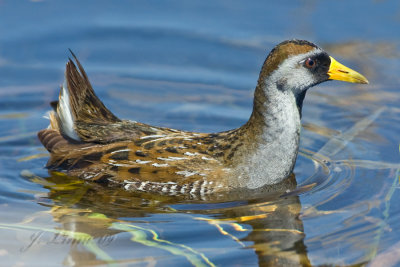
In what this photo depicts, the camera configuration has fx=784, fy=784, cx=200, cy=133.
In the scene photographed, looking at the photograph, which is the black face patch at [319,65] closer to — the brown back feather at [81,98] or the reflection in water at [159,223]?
the reflection in water at [159,223]

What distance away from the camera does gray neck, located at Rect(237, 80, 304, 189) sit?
8.10 metres

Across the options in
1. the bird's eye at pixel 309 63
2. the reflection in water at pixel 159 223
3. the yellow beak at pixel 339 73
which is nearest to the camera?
the reflection in water at pixel 159 223

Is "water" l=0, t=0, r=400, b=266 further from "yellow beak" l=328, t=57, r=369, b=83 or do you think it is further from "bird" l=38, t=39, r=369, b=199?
"yellow beak" l=328, t=57, r=369, b=83

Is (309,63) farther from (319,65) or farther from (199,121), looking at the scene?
(199,121)

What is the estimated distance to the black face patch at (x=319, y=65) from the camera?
8.19 meters

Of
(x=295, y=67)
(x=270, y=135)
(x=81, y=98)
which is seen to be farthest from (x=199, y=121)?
(x=295, y=67)

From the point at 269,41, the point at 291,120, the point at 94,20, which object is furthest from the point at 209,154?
the point at 94,20

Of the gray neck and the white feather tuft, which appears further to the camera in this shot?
the white feather tuft

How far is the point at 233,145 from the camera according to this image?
8289 millimetres

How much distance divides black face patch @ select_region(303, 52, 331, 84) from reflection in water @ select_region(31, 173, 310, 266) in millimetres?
1213

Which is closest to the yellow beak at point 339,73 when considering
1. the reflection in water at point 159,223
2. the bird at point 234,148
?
the bird at point 234,148

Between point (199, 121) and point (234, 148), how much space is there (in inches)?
82.5

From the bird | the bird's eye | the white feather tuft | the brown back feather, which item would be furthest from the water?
the bird's eye

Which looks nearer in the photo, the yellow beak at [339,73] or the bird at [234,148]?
the bird at [234,148]
